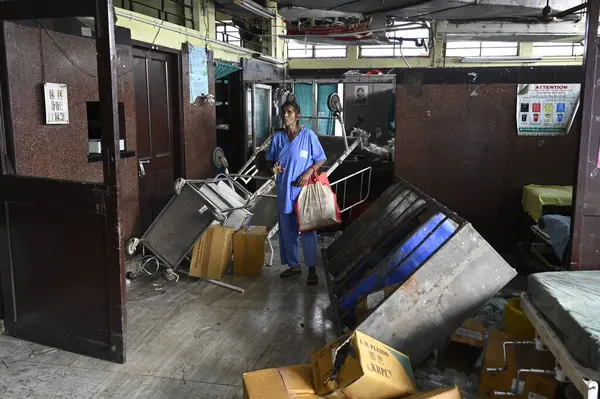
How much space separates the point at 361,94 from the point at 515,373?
7379mm

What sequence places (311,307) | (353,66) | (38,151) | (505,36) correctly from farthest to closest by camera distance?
(353,66)
(505,36)
(311,307)
(38,151)

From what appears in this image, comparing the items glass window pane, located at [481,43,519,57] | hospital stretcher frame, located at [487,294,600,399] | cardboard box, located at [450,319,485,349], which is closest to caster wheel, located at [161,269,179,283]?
cardboard box, located at [450,319,485,349]

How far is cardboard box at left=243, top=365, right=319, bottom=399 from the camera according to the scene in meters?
2.13

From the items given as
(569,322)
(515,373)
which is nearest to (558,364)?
(569,322)

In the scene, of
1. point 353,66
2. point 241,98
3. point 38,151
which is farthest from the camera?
point 353,66

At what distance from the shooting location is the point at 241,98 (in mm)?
7316

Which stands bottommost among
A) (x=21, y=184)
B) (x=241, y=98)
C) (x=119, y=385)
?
(x=119, y=385)

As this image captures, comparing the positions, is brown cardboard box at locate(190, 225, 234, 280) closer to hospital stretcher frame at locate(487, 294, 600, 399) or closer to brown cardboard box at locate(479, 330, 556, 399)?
brown cardboard box at locate(479, 330, 556, 399)

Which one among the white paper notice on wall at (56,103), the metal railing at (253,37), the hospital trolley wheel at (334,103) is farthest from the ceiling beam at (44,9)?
the metal railing at (253,37)

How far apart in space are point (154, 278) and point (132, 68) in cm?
187

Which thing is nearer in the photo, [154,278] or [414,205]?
[414,205]

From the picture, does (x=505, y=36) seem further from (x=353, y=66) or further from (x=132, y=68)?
(x=132, y=68)

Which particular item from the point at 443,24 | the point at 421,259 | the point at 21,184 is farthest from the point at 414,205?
the point at 443,24

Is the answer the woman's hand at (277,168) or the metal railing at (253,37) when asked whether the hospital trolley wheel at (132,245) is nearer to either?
the woman's hand at (277,168)
